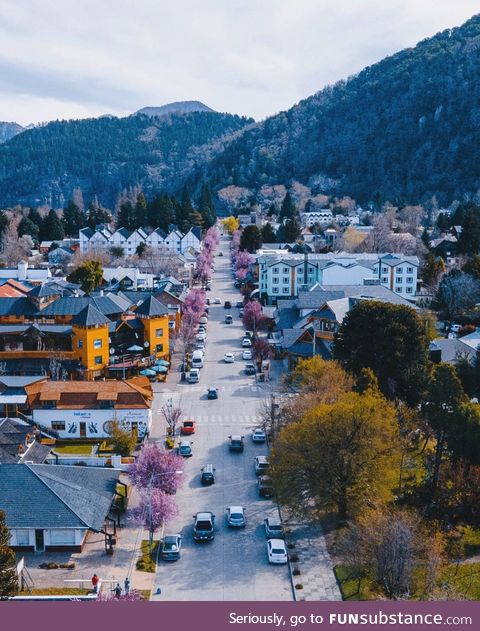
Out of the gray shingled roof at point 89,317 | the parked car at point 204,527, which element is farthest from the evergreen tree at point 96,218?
the parked car at point 204,527

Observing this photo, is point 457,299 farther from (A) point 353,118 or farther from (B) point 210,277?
(A) point 353,118

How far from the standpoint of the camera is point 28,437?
2950 cm

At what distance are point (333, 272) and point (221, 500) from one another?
36.9 meters

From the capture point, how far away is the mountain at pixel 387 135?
441ft

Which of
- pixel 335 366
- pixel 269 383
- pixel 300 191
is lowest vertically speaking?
pixel 269 383

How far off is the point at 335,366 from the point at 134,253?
58049 mm

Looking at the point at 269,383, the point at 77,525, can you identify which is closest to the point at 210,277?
the point at 269,383

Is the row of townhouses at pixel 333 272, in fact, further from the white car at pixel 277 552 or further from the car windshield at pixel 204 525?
the white car at pixel 277 552

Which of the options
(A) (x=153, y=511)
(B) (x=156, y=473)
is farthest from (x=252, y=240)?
(A) (x=153, y=511)

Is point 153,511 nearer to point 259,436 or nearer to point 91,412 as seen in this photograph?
point 259,436

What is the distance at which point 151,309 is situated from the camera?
44.3 metres

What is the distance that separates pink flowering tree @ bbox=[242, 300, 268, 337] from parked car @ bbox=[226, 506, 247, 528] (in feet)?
95.7

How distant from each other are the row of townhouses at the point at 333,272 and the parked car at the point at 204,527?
3711 cm

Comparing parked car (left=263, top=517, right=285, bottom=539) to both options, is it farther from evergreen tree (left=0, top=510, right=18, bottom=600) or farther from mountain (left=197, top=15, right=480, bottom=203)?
mountain (left=197, top=15, right=480, bottom=203)
